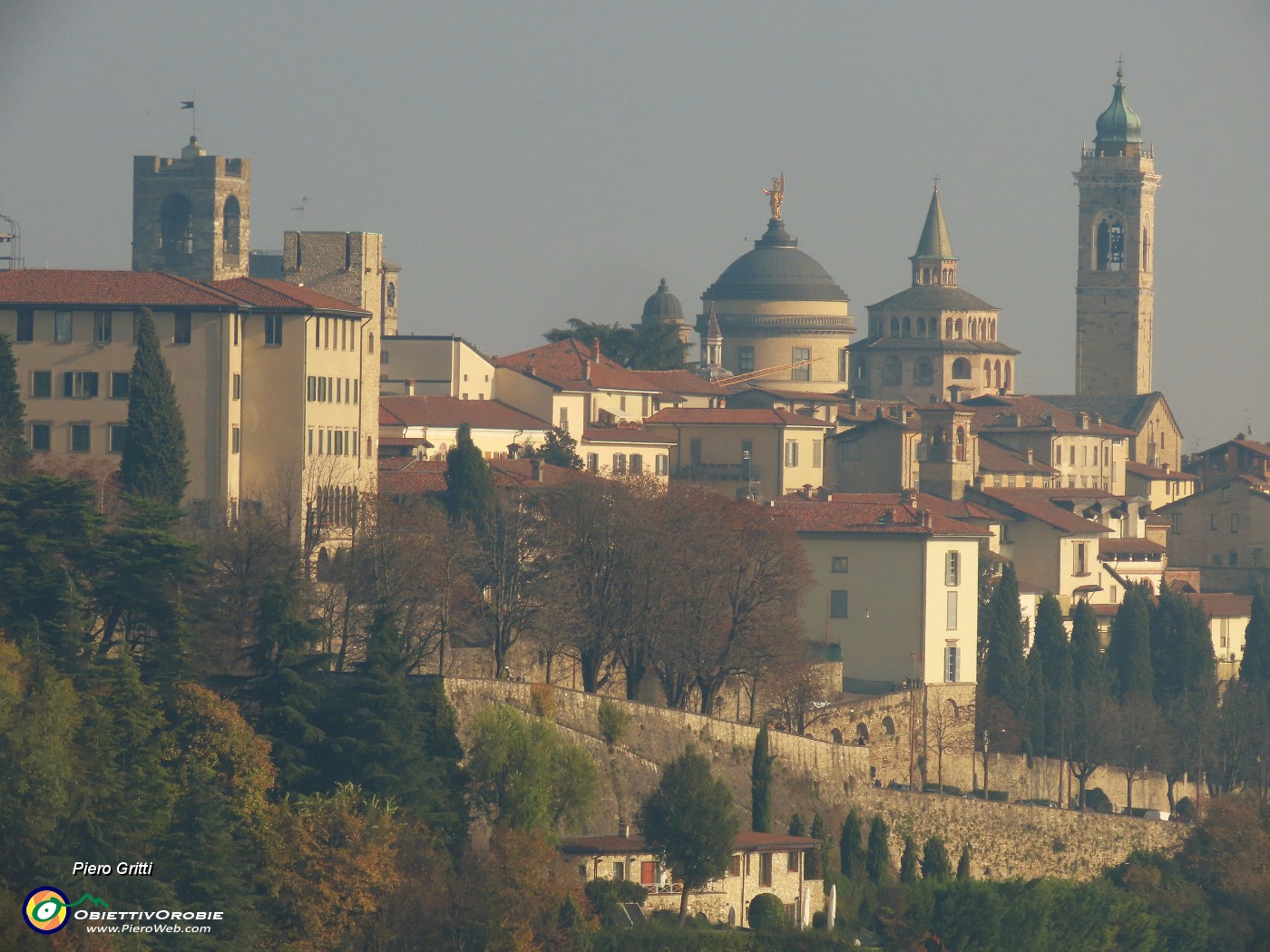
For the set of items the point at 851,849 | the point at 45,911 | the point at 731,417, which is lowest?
the point at 851,849

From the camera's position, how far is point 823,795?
61.3m

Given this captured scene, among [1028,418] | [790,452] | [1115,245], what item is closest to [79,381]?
[790,452]

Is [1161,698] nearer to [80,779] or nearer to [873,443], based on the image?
[873,443]

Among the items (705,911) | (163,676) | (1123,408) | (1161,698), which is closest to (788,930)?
(705,911)

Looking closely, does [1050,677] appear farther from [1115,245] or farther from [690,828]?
[1115,245]

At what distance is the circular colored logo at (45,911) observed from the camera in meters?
42.6

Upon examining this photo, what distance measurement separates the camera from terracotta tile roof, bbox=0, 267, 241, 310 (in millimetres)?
65125

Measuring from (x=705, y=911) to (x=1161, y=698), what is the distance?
29.6 metres

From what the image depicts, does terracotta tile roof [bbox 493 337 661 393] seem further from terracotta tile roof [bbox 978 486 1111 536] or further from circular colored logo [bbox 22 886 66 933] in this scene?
circular colored logo [bbox 22 886 66 933]

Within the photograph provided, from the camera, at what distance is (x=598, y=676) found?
210 ft

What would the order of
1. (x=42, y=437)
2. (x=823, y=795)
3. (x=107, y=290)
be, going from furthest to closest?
(x=107, y=290) < (x=42, y=437) < (x=823, y=795)

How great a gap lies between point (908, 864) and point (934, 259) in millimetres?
81334

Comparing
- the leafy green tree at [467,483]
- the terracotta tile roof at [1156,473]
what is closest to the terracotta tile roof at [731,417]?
the leafy green tree at [467,483]

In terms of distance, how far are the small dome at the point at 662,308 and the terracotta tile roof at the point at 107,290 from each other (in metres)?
64.8
